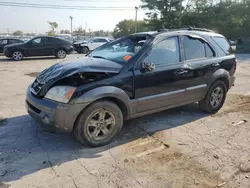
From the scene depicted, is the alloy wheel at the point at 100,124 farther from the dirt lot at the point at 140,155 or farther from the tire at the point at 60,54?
the tire at the point at 60,54

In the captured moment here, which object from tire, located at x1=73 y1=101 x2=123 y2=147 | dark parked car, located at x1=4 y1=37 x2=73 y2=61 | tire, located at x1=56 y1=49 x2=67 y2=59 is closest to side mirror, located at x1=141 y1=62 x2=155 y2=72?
tire, located at x1=73 y1=101 x2=123 y2=147

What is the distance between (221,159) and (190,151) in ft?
1.45

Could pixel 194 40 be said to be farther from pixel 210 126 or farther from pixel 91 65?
pixel 91 65

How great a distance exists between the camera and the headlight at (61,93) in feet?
10.9

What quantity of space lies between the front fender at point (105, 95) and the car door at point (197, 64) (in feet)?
4.45

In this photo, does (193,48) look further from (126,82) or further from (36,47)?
(36,47)

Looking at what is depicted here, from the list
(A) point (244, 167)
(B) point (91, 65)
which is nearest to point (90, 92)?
(B) point (91, 65)

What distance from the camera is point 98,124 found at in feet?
12.0

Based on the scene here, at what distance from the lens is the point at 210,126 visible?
4645 millimetres

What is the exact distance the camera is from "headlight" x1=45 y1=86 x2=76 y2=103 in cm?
333

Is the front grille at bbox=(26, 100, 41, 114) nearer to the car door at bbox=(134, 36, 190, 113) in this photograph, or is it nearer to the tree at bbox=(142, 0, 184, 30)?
the car door at bbox=(134, 36, 190, 113)

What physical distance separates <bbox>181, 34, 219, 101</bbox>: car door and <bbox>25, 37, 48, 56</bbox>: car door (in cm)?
1255

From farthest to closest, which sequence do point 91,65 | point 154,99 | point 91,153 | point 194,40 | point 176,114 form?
1. point 176,114
2. point 194,40
3. point 154,99
4. point 91,65
5. point 91,153

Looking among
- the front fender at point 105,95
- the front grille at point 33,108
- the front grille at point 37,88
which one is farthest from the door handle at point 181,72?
the front grille at point 33,108
